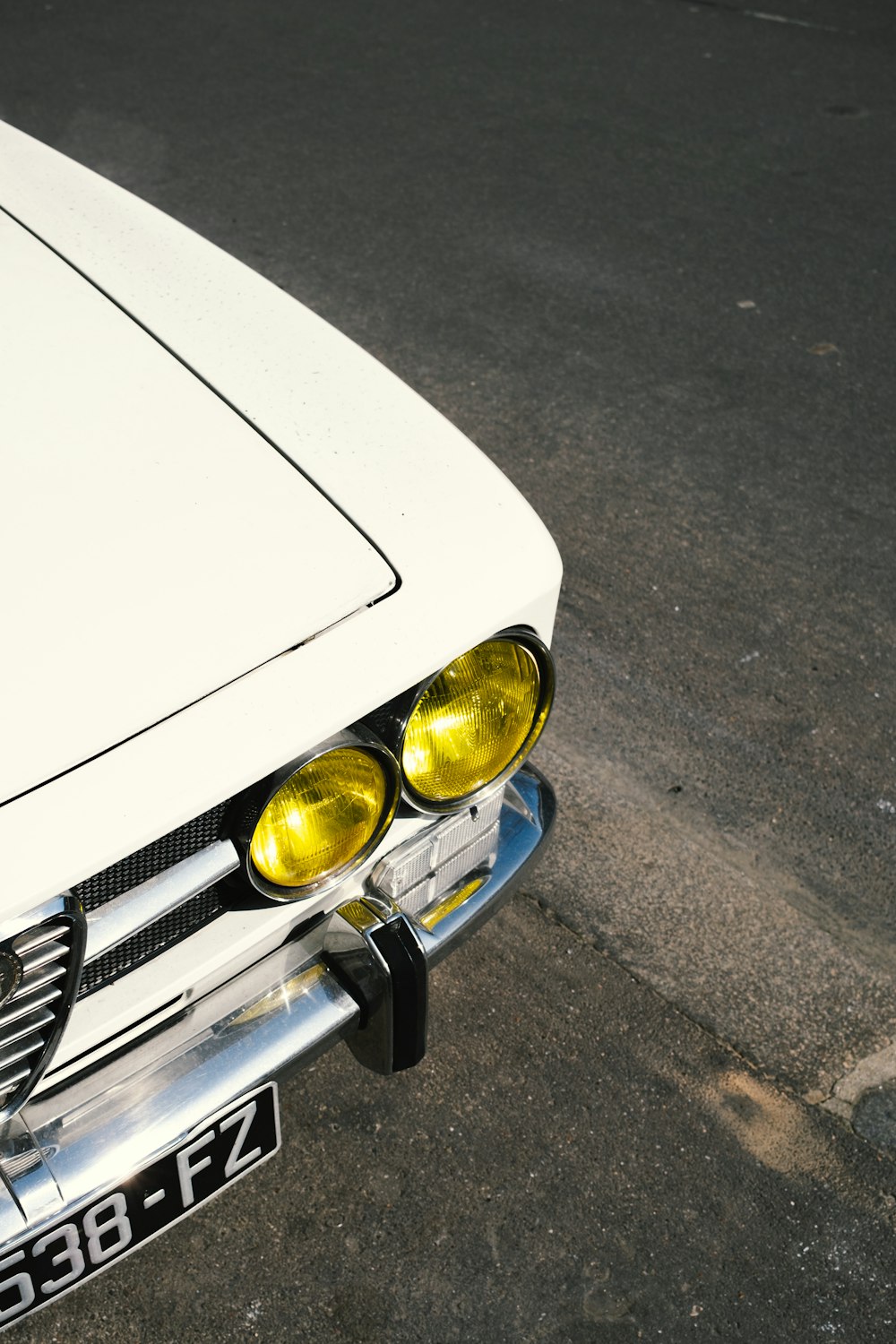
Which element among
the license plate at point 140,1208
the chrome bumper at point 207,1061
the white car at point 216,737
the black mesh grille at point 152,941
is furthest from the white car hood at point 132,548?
the license plate at point 140,1208

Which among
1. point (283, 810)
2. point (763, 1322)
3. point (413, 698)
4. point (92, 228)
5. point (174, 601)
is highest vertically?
point (92, 228)

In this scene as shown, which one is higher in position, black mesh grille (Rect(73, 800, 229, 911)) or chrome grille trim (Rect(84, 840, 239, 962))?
black mesh grille (Rect(73, 800, 229, 911))

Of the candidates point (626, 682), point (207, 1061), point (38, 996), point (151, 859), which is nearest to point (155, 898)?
point (151, 859)

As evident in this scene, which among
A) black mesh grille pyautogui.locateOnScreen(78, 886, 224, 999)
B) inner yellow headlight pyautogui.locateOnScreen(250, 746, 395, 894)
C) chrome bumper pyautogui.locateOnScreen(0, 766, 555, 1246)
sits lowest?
chrome bumper pyautogui.locateOnScreen(0, 766, 555, 1246)

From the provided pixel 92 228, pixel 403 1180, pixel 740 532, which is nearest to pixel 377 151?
pixel 740 532

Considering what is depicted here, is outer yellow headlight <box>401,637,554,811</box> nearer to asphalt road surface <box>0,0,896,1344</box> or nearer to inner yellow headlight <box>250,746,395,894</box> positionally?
inner yellow headlight <box>250,746,395,894</box>

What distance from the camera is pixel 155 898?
4.44ft

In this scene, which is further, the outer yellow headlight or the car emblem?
the outer yellow headlight

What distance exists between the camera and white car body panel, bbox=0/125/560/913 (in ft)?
4.19

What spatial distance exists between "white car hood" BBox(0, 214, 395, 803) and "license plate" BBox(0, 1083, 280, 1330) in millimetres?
559

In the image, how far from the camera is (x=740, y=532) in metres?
3.49

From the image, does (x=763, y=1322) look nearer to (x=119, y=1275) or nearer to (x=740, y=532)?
(x=119, y=1275)

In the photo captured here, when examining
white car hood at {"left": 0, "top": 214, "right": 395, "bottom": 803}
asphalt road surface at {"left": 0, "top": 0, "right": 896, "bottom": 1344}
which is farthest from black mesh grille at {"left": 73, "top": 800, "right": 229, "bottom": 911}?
asphalt road surface at {"left": 0, "top": 0, "right": 896, "bottom": 1344}

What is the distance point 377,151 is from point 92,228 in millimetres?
4024
